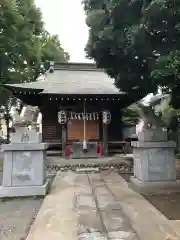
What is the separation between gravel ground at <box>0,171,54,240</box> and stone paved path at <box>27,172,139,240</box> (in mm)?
164

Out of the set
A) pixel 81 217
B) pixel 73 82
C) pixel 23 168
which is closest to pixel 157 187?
pixel 81 217

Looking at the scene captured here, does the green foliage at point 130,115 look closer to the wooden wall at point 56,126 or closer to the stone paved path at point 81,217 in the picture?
the wooden wall at point 56,126

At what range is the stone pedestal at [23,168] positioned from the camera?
6465mm

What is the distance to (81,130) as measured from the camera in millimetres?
15781

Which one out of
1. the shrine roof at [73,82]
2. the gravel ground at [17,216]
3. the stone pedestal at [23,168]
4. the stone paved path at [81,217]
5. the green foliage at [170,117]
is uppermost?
the shrine roof at [73,82]

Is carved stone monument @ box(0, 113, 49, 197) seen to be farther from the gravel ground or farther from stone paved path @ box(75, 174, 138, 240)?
stone paved path @ box(75, 174, 138, 240)

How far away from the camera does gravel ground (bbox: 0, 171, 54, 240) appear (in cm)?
400

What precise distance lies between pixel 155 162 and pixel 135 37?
11.5 feet

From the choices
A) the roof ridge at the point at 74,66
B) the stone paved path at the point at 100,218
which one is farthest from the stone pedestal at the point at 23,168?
the roof ridge at the point at 74,66

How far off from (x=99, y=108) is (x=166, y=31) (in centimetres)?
1088

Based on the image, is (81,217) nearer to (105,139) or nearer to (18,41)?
(105,139)

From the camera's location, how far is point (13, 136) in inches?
261

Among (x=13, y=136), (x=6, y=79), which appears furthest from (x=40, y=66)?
(x=13, y=136)

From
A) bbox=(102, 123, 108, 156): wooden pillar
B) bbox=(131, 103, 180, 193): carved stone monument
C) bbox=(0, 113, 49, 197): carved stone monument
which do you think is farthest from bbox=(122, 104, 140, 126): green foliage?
bbox=(0, 113, 49, 197): carved stone monument
